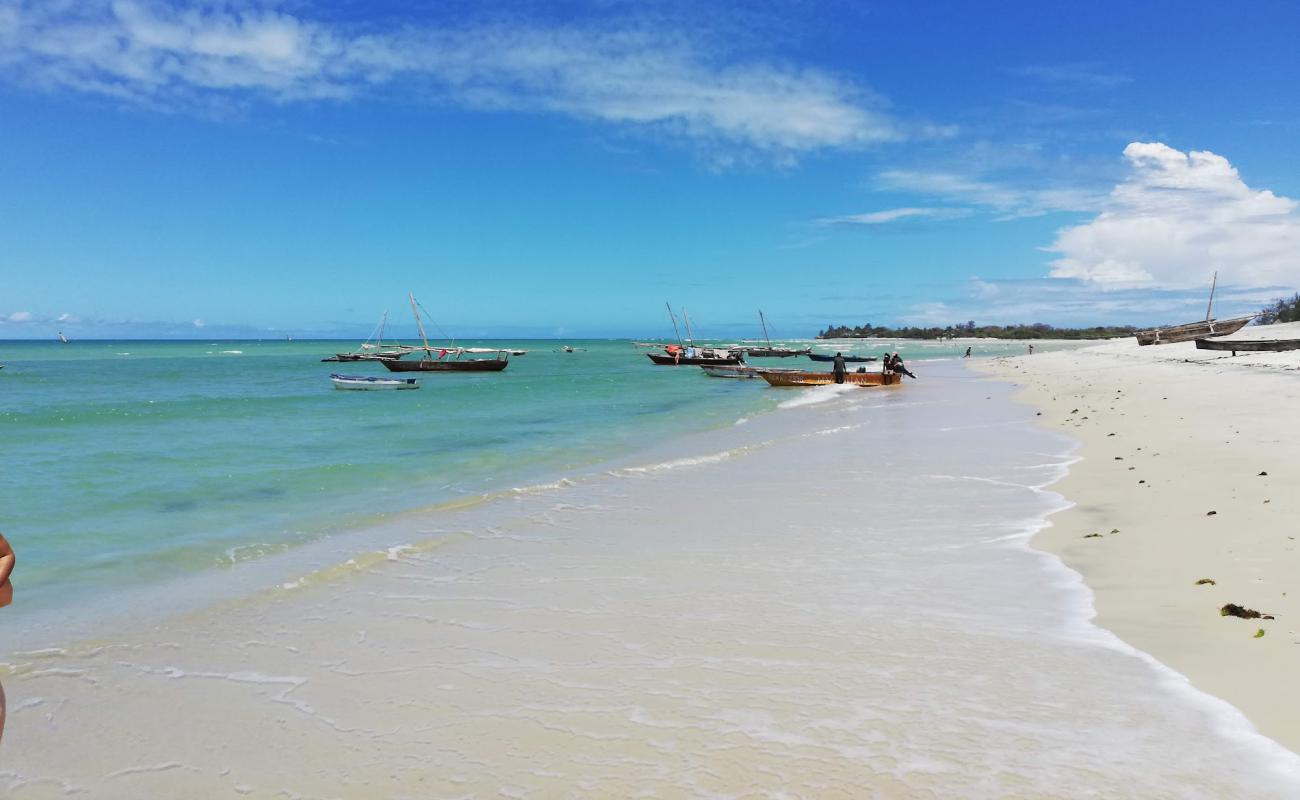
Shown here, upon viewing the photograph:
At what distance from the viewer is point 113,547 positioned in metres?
9.83

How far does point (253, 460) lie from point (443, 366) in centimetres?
4473

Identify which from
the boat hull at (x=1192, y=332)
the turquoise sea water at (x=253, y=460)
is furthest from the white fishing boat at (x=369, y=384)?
the boat hull at (x=1192, y=332)

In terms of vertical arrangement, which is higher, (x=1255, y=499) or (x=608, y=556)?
(x=1255, y=499)

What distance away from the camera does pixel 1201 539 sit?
299 inches

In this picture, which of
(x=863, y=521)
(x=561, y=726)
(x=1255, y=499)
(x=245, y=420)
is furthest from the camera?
(x=245, y=420)

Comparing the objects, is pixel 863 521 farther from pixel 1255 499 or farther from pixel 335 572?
pixel 335 572

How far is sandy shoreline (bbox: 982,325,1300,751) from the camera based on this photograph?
16.0ft

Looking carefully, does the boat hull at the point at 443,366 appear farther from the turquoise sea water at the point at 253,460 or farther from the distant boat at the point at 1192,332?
the distant boat at the point at 1192,332

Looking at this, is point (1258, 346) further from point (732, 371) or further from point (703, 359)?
point (703, 359)

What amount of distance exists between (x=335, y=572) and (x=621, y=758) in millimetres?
5225

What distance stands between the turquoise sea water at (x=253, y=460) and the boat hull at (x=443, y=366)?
18.8m

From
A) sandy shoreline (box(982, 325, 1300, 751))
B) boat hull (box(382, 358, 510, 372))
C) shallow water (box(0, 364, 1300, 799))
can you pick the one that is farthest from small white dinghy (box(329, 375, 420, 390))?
shallow water (box(0, 364, 1300, 799))

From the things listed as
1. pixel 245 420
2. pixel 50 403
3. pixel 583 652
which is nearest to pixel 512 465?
pixel 583 652

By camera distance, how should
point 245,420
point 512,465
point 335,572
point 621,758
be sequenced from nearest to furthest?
point 621,758 → point 335,572 → point 512,465 → point 245,420
